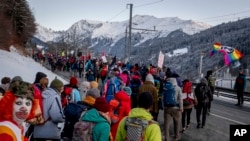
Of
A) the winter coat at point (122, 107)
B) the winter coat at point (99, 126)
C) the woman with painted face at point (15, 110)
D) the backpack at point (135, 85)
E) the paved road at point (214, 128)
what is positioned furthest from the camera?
the backpack at point (135, 85)

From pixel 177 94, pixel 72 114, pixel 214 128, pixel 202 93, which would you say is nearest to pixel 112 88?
pixel 177 94

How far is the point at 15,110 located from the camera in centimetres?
362

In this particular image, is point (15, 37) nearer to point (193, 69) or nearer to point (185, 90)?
point (185, 90)

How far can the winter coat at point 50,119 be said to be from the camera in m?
6.33

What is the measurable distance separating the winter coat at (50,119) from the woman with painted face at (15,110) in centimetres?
244

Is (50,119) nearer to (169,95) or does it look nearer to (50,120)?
(50,120)

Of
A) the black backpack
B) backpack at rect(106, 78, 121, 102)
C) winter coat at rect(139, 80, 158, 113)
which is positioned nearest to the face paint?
backpack at rect(106, 78, 121, 102)

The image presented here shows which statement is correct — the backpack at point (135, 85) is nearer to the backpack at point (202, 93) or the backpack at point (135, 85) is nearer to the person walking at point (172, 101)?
the backpack at point (202, 93)

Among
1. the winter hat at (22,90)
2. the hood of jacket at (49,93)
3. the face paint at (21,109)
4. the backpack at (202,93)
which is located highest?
the winter hat at (22,90)

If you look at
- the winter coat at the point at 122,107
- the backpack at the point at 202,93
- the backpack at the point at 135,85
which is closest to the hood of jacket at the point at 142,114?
the winter coat at the point at 122,107

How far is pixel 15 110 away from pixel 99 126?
54.5 inches

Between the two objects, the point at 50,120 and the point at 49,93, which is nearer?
the point at 50,120

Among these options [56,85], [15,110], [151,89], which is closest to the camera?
[15,110]

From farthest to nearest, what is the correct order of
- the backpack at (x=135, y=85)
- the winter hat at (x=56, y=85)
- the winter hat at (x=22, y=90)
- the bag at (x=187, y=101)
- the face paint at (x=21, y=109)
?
1. the backpack at (x=135, y=85)
2. the bag at (x=187, y=101)
3. the winter hat at (x=56, y=85)
4. the winter hat at (x=22, y=90)
5. the face paint at (x=21, y=109)
